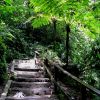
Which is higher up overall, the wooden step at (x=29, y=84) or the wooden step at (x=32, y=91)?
the wooden step at (x=29, y=84)

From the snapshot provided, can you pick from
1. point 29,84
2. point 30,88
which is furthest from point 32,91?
point 29,84

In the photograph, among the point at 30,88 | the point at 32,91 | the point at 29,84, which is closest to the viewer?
the point at 32,91

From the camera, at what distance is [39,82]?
820cm

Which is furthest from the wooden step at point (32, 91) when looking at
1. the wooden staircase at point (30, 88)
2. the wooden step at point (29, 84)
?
the wooden step at point (29, 84)

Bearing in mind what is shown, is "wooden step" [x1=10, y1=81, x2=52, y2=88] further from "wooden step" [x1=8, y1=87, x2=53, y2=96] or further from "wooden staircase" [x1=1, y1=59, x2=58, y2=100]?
"wooden step" [x1=8, y1=87, x2=53, y2=96]

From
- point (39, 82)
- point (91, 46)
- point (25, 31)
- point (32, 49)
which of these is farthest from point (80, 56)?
point (25, 31)

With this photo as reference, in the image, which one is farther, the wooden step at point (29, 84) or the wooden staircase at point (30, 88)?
the wooden step at point (29, 84)

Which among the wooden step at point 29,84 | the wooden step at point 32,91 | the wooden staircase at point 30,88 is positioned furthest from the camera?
the wooden step at point 29,84

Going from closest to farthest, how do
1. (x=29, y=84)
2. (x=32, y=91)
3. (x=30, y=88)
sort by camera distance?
(x=32, y=91), (x=30, y=88), (x=29, y=84)

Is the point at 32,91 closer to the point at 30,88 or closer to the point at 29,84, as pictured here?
the point at 30,88

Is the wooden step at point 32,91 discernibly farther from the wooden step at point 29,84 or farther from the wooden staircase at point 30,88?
the wooden step at point 29,84

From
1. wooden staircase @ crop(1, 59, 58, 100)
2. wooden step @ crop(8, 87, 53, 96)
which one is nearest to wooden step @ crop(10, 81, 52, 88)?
wooden staircase @ crop(1, 59, 58, 100)

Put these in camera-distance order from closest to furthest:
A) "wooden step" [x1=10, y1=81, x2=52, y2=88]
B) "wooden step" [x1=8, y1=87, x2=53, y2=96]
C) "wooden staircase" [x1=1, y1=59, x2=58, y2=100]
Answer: "wooden staircase" [x1=1, y1=59, x2=58, y2=100] → "wooden step" [x1=8, y1=87, x2=53, y2=96] → "wooden step" [x1=10, y1=81, x2=52, y2=88]

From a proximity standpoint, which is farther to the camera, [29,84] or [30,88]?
[29,84]
